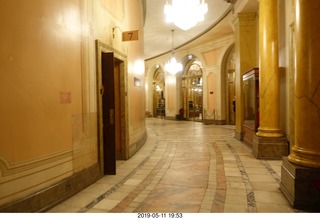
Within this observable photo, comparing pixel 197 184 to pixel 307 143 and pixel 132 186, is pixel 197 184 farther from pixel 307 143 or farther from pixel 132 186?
pixel 307 143

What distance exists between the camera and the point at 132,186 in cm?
370

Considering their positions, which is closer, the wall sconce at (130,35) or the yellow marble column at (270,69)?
the wall sconce at (130,35)

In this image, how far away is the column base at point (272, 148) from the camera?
5.20 metres

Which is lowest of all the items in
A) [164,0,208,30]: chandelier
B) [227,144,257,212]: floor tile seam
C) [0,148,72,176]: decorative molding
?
[227,144,257,212]: floor tile seam

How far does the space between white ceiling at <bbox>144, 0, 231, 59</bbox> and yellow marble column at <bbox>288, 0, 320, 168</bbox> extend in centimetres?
609

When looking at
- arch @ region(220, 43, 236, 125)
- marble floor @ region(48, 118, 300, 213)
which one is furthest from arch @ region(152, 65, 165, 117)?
marble floor @ region(48, 118, 300, 213)

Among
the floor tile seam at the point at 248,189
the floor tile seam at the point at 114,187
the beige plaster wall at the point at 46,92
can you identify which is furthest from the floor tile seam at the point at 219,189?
the beige plaster wall at the point at 46,92

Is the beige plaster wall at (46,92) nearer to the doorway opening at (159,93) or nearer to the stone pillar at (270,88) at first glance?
the stone pillar at (270,88)

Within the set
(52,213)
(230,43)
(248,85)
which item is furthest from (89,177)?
(230,43)

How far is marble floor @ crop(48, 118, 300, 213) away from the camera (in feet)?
9.64

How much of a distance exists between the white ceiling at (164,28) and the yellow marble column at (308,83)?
609 cm

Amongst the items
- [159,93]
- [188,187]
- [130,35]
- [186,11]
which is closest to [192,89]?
[159,93]

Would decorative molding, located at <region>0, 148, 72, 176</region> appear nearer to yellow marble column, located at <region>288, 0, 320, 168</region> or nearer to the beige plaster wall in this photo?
the beige plaster wall

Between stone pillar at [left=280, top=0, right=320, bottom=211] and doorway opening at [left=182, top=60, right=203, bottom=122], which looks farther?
doorway opening at [left=182, top=60, right=203, bottom=122]
